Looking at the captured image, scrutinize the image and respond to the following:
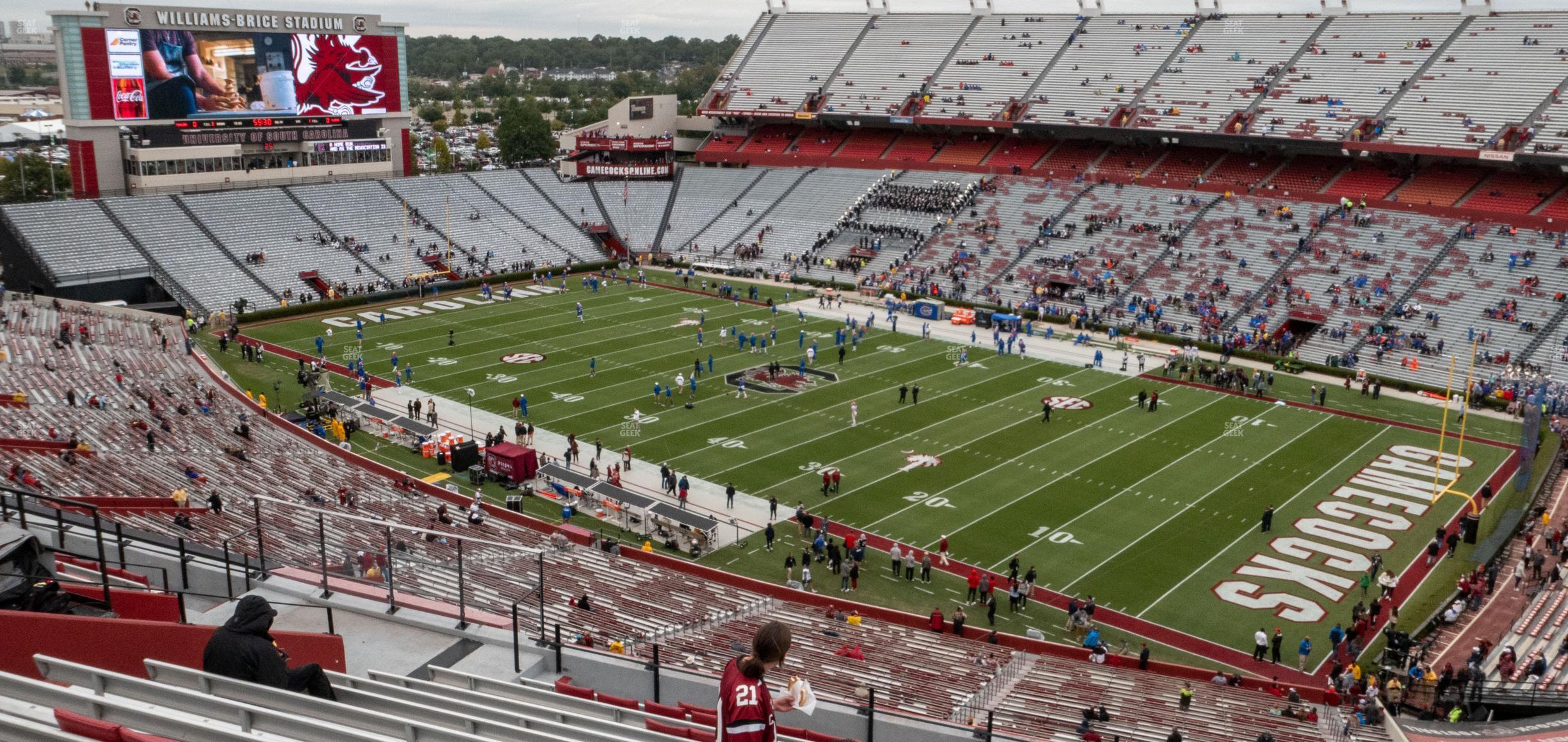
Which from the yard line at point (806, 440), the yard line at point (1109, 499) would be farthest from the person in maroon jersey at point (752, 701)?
the yard line at point (806, 440)

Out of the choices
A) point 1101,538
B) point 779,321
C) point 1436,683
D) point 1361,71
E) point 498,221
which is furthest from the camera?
point 498,221

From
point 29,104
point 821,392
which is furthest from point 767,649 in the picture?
point 29,104

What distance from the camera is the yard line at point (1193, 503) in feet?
79.2

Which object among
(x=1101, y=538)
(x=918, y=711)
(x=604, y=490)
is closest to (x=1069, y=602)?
(x=1101, y=538)

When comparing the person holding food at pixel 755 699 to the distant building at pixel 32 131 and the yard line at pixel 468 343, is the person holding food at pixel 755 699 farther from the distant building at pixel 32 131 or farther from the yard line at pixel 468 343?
the distant building at pixel 32 131

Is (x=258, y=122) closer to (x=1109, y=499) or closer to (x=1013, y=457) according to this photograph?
(x=1013, y=457)

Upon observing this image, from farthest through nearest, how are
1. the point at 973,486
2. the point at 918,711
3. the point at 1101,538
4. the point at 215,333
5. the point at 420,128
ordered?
1. the point at 420,128
2. the point at 215,333
3. the point at 973,486
4. the point at 1101,538
5. the point at 918,711

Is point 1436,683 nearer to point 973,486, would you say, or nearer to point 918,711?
point 918,711

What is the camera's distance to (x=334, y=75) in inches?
2338

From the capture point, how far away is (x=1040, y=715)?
52.0 feet

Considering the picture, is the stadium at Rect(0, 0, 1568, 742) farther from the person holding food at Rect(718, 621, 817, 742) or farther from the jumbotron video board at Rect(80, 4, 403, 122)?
the jumbotron video board at Rect(80, 4, 403, 122)

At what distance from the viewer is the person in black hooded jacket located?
22.1 ft

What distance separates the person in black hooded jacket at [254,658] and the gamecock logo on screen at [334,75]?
57102 millimetres

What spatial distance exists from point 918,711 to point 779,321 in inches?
1346
